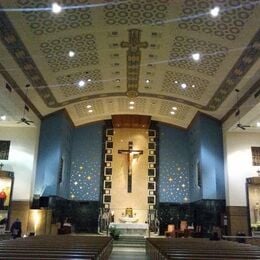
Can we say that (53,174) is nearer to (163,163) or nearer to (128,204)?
(128,204)

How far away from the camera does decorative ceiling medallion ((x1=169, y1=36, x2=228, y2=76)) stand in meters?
10.0

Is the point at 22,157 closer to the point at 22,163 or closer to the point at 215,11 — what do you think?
the point at 22,163

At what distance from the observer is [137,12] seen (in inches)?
344

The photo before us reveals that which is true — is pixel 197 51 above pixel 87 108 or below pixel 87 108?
below

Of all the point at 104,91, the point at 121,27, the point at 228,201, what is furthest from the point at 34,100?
the point at 228,201

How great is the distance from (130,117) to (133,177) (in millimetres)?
3191

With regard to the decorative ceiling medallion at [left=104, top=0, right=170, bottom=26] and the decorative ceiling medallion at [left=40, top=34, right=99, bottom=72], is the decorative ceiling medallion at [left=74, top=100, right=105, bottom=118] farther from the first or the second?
the decorative ceiling medallion at [left=104, top=0, right=170, bottom=26]

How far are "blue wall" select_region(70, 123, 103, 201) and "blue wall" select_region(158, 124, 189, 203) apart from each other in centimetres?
330

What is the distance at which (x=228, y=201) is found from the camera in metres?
14.7

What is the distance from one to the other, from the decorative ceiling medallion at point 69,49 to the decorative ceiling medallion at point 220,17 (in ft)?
9.25

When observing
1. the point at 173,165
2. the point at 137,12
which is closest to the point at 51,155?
the point at 173,165

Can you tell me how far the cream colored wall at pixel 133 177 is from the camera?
58.1 feet

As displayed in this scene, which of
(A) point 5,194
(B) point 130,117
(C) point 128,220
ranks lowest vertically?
(C) point 128,220

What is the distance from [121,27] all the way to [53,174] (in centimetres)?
812
